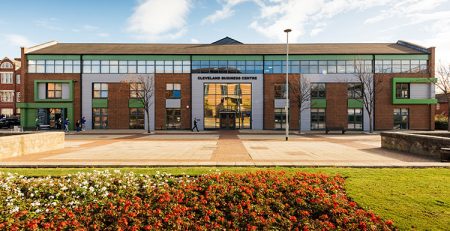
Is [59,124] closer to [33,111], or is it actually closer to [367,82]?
[33,111]

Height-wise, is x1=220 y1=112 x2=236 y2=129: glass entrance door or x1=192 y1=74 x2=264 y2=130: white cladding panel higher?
x1=192 y1=74 x2=264 y2=130: white cladding panel

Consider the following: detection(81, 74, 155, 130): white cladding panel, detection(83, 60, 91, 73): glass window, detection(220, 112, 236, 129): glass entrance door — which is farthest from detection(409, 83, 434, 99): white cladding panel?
detection(83, 60, 91, 73): glass window

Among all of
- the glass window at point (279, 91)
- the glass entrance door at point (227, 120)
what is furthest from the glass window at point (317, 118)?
the glass entrance door at point (227, 120)

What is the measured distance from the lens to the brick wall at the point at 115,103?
1435 inches

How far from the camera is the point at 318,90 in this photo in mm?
36594

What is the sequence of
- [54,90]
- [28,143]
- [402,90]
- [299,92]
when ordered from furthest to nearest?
[54,90] < [402,90] < [299,92] < [28,143]

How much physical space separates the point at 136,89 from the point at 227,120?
562 inches

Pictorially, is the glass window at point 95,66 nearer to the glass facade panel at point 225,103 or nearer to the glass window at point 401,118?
the glass facade panel at point 225,103

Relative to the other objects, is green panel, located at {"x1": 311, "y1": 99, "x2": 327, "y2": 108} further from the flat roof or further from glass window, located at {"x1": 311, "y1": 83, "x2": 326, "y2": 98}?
the flat roof

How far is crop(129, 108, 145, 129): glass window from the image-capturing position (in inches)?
1443

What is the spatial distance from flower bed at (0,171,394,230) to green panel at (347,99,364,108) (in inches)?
1297

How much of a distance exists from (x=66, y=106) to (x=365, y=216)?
4147 centimetres

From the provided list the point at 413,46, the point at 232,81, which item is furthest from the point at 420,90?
the point at 232,81

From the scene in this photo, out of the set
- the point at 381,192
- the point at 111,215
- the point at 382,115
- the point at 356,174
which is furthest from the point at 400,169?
the point at 382,115
